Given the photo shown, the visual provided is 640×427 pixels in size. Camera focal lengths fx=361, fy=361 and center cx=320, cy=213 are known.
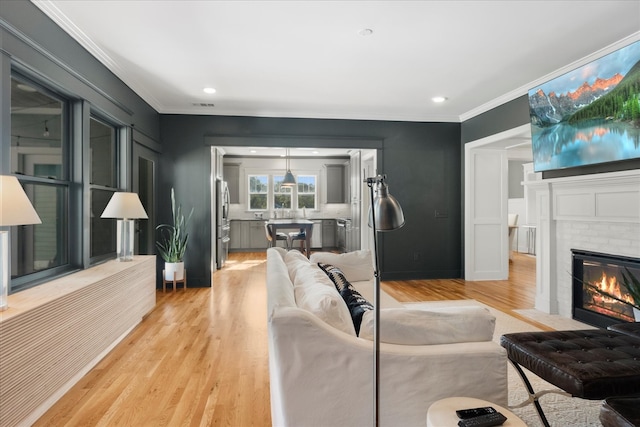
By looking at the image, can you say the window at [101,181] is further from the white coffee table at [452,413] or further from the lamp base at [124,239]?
the white coffee table at [452,413]

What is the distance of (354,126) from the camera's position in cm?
564

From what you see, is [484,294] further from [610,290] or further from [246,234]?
[246,234]

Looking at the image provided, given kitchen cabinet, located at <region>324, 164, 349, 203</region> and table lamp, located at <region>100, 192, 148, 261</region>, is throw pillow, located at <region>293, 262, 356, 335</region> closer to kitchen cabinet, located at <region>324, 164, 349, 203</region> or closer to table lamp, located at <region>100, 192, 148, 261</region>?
table lamp, located at <region>100, 192, 148, 261</region>

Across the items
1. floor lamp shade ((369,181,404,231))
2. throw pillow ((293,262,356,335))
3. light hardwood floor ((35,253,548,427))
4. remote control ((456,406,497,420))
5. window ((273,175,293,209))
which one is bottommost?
light hardwood floor ((35,253,548,427))

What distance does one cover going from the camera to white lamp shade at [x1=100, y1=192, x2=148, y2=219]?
3.25 meters

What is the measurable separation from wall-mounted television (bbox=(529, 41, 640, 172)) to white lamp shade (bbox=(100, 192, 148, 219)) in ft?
13.7

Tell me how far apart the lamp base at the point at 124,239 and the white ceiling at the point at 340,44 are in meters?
1.54

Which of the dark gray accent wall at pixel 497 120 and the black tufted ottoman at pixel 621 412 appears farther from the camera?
the dark gray accent wall at pixel 497 120

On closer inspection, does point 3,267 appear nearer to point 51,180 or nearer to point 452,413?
point 51,180

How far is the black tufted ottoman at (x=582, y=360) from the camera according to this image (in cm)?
153

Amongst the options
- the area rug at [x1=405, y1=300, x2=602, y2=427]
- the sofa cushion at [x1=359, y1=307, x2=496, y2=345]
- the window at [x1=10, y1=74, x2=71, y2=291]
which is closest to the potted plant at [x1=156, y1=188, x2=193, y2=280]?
the window at [x1=10, y1=74, x2=71, y2=291]

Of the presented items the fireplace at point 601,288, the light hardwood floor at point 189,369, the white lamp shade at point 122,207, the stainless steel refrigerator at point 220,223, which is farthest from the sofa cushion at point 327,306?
the stainless steel refrigerator at point 220,223

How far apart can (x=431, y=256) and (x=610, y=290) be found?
8.49 feet

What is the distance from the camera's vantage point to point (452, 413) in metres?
1.24
